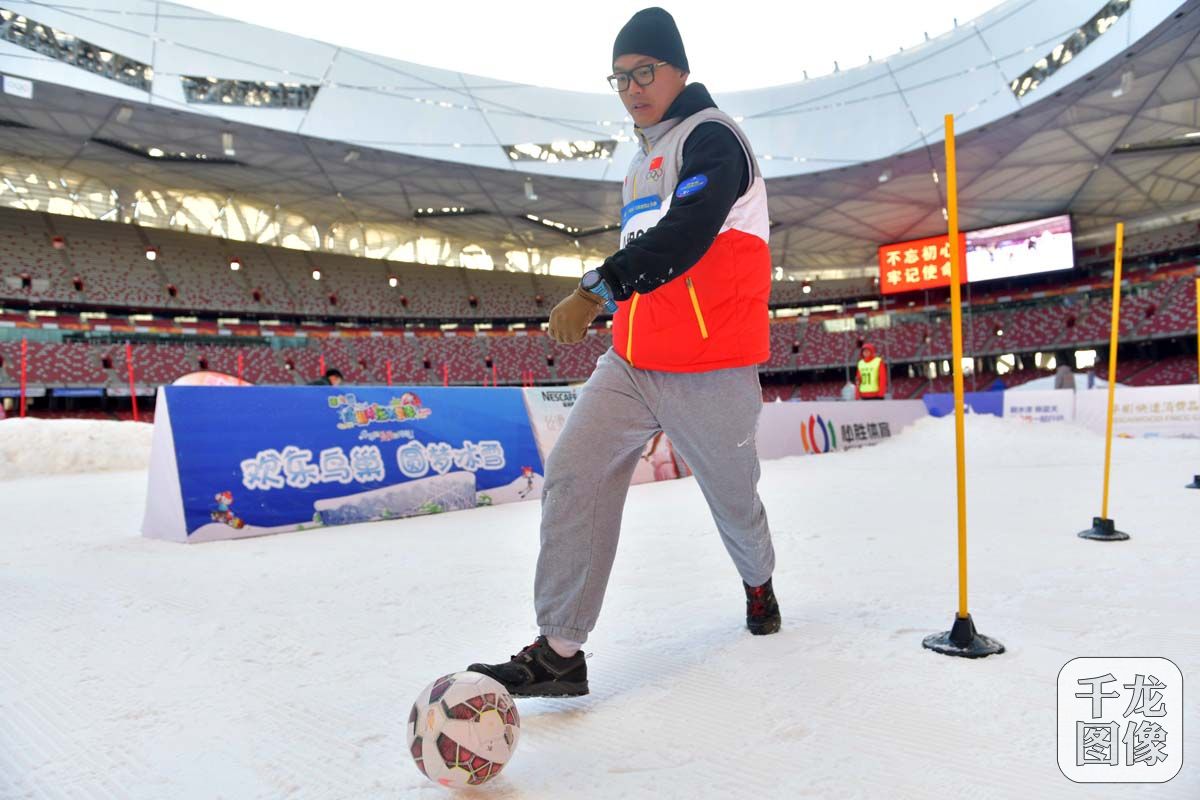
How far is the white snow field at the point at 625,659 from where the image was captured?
1.10 meters

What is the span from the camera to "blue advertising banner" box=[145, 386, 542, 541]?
3932 millimetres

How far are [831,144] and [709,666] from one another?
712 inches

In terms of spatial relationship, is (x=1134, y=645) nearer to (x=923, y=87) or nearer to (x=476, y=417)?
(x=476, y=417)

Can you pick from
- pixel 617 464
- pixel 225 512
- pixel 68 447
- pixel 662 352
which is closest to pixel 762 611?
pixel 617 464

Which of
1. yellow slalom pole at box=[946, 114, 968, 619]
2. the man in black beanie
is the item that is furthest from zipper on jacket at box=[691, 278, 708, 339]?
yellow slalom pole at box=[946, 114, 968, 619]

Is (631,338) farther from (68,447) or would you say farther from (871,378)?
(68,447)

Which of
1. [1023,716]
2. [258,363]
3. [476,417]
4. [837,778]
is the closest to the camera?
[837,778]

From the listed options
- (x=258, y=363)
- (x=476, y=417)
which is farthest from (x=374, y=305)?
(x=476, y=417)

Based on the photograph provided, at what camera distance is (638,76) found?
5.26ft

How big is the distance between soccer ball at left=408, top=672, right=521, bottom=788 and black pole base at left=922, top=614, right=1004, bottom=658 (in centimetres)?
101

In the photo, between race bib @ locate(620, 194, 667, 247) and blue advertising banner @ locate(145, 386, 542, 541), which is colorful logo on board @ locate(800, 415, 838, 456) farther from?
race bib @ locate(620, 194, 667, 247)

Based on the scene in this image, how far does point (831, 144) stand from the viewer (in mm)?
17266

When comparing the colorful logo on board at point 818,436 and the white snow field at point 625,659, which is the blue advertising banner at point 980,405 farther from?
the white snow field at point 625,659

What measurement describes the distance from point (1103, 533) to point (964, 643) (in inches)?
68.4
